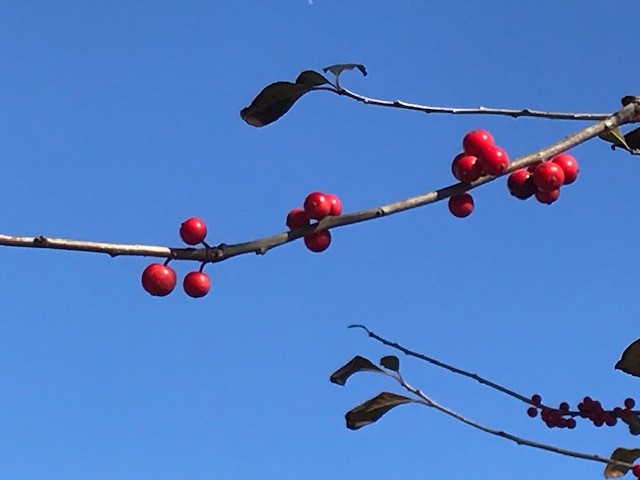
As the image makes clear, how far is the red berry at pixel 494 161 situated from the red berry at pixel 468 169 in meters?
0.01

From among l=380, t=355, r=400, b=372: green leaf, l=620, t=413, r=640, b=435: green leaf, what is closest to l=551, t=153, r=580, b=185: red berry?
l=380, t=355, r=400, b=372: green leaf

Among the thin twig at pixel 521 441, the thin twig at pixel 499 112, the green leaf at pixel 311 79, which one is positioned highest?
the green leaf at pixel 311 79

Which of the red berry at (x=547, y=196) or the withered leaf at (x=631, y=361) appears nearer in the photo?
the red berry at (x=547, y=196)

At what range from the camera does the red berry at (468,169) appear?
149 cm

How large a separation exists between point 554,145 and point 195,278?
2.55ft

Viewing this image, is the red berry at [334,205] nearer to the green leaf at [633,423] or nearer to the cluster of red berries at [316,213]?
the cluster of red berries at [316,213]

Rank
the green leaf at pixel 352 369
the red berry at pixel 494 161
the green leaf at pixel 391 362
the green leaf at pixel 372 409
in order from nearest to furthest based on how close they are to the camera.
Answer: the red berry at pixel 494 161
the green leaf at pixel 372 409
the green leaf at pixel 352 369
the green leaf at pixel 391 362

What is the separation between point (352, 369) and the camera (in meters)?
2.75

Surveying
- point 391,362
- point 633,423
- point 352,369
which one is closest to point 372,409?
point 352,369

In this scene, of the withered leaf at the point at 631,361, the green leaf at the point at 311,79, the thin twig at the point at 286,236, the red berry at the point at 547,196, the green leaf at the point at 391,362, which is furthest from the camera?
the green leaf at the point at 391,362

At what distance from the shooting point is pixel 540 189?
1669 mm

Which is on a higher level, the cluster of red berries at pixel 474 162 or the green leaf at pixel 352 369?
the green leaf at pixel 352 369

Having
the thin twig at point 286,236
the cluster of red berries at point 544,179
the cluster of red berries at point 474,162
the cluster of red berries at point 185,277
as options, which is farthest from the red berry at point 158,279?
the cluster of red berries at point 544,179

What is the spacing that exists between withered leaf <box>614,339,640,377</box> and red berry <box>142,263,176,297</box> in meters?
1.32
